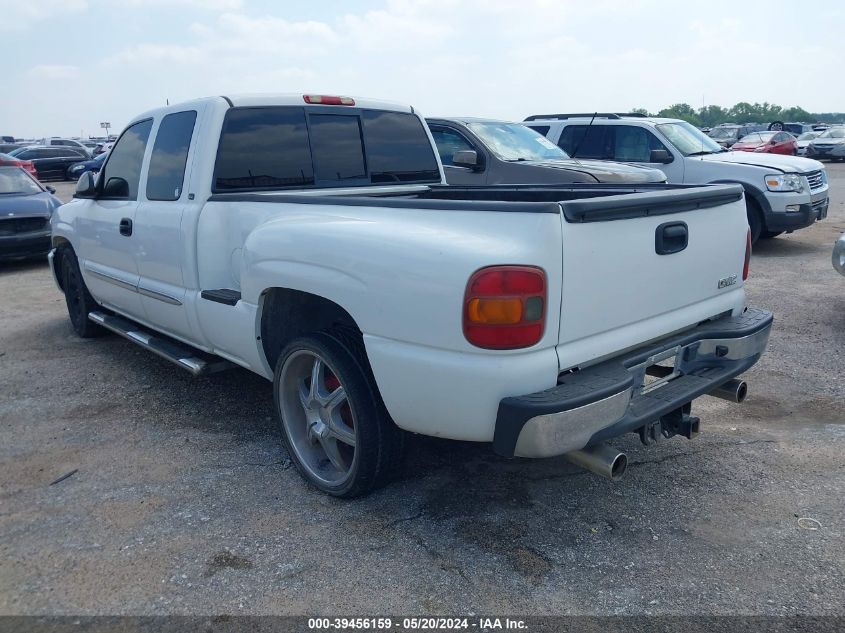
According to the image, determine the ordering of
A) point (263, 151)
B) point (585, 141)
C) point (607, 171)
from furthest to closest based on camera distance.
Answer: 1. point (585, 141)
2. point (607, 171)
3. point (263, 151)

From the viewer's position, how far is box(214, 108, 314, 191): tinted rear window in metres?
4.27

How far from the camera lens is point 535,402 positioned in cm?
257

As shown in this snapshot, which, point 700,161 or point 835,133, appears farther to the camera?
point 835,133

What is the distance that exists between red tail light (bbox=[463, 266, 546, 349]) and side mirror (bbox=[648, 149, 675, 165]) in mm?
8503

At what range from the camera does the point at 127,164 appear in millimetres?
5219

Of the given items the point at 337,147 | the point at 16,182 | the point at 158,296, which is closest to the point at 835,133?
the point at 16,182

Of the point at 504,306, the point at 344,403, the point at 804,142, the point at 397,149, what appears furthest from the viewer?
the point at 804,142

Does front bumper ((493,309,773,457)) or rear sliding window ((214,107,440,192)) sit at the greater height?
rear sliding window ((214,107,440,192))

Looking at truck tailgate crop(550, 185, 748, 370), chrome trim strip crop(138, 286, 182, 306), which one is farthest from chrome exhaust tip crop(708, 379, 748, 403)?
chrome trim strip crop(138, 286, 182, 306)

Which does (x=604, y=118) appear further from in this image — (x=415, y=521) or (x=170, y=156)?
(x=415, y=521)

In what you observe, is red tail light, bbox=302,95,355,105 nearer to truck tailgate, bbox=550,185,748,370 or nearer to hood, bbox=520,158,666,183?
truck tailgate, bbox=550,185,748,370

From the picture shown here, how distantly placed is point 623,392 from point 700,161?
8364mm

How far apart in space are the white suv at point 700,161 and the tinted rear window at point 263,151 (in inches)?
283

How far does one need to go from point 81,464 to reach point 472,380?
2470mm
